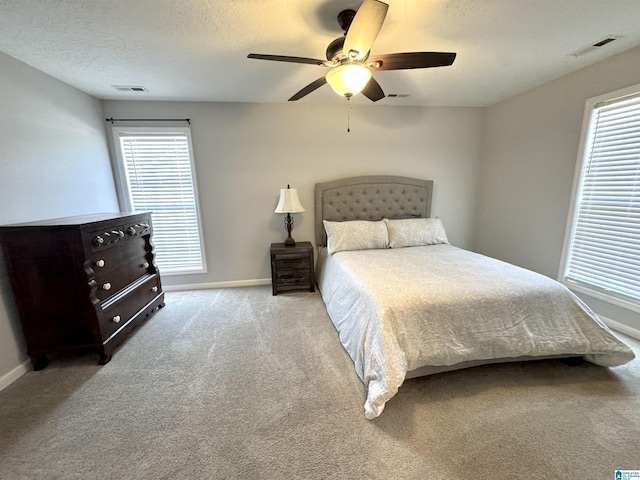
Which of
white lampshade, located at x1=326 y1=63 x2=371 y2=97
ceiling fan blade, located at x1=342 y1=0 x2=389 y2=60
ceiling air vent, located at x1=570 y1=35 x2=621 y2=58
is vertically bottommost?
white lampshade, located at x1=326 y1=63 x2=371 y2=97

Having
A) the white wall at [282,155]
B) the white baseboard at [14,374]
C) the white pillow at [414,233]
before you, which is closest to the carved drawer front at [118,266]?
the white baseboard at [14,374]

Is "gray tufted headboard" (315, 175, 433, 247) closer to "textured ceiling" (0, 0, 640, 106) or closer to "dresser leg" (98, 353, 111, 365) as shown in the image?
"textured ceiling" (0, 0, 640, 106)

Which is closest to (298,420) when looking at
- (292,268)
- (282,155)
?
(292,268)

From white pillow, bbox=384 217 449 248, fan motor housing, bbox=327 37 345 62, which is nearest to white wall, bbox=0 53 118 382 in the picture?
fan motor housing, bbox=327 37 345 62

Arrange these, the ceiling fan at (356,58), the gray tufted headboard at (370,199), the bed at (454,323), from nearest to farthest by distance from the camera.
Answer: the ceiling fan at (356,58)
the bed at (454,323)
the gray tufted headboard at (370,199)

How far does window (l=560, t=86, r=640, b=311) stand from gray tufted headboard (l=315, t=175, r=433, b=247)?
157cm

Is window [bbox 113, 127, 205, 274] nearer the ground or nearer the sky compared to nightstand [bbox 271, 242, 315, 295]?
nearer the sky

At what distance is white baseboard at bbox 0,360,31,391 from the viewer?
1.81 m

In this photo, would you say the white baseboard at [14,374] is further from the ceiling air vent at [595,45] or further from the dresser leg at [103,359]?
the ceiling air vent at [595,45]

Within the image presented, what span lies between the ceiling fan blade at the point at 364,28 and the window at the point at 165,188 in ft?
8.19

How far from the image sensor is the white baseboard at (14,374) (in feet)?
5.95

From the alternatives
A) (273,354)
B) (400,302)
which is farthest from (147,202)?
(400,302)

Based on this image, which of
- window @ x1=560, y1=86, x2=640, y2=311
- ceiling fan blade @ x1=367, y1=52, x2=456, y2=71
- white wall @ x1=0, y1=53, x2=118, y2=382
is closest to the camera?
ceiling fan blade @ x1=367, y1=52, x2=456, y2=71

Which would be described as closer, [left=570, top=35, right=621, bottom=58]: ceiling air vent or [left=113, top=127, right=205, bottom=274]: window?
[left=570, top=35, right=621, bottom=58]: ceiling air vent
